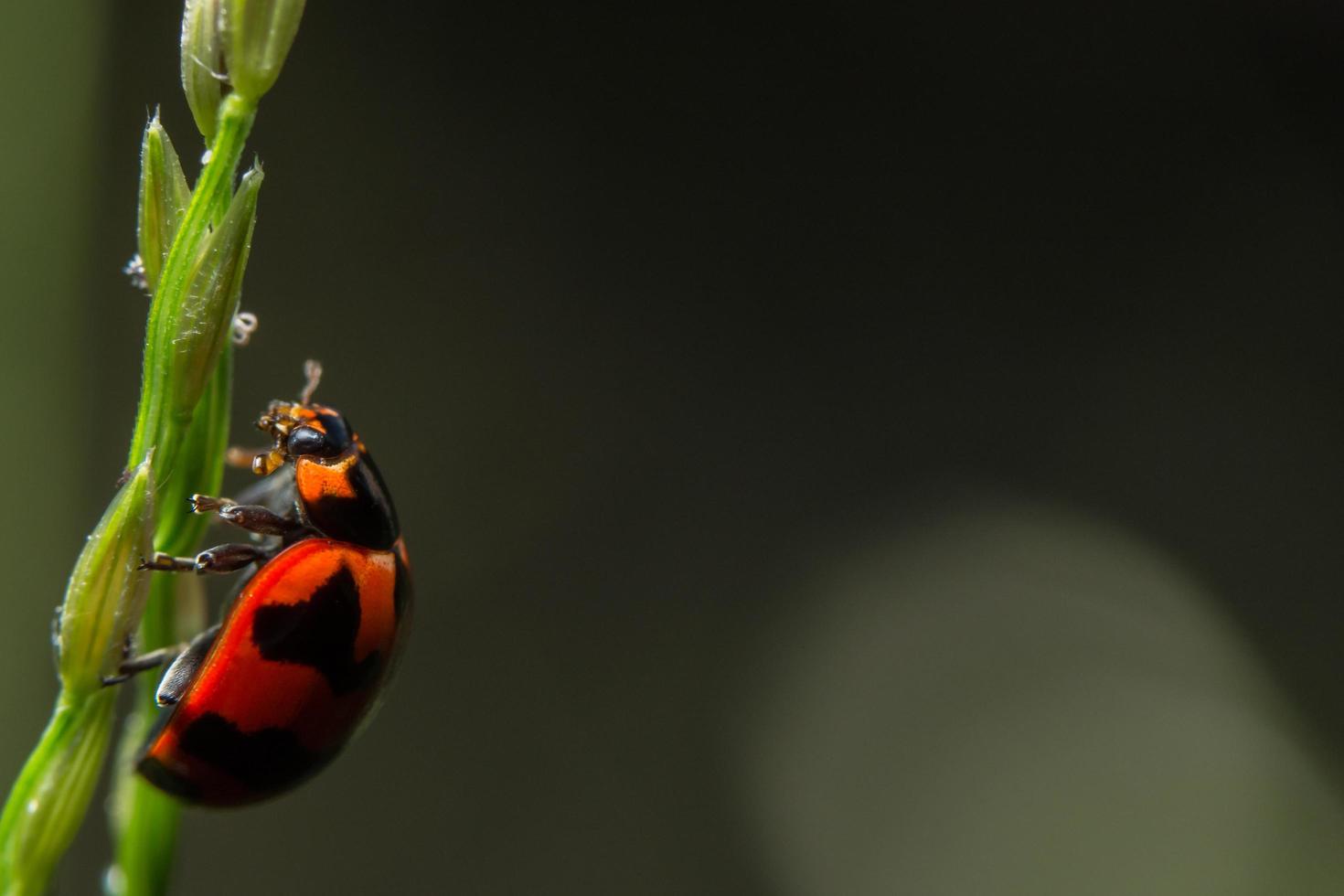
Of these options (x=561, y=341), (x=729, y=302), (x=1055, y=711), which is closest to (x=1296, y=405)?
(x=1055, y=711)

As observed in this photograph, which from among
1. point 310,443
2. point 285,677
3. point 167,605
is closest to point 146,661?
point 167,605

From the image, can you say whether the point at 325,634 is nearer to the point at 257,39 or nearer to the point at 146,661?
the point at 146,661

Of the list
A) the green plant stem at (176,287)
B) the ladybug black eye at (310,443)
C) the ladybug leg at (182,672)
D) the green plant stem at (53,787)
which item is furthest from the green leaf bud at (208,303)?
the ladybug black eye at (310,443)

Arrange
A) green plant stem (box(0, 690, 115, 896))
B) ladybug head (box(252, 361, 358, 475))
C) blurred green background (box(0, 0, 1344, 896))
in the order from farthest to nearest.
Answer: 1. blurred green background (box(0, 0, 1344, 896))
2. ladybug head (box(252, 361, 358, 475))
3. green plant stem (box(0, 690, 115, 896))

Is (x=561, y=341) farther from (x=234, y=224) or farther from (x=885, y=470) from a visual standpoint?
(x=234, y=224)

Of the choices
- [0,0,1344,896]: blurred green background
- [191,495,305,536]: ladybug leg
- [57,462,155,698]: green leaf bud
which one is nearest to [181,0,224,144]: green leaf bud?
[57,462,155,698]: green leaf bud

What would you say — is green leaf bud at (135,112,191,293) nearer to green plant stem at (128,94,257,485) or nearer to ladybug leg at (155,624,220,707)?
green plant stem at (128,94,257,485)

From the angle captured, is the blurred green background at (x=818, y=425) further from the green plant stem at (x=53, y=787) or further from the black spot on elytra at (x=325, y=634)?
the green plant stem at (x=53, y=787)
